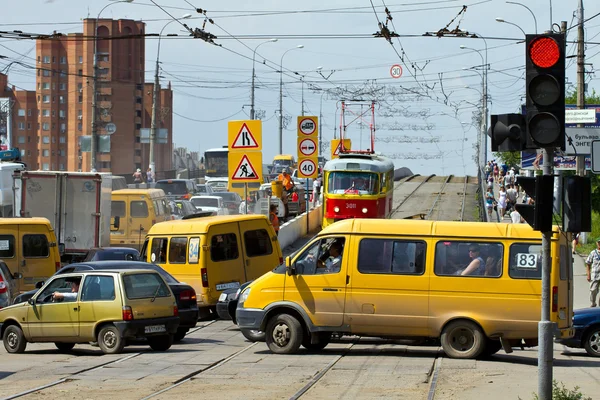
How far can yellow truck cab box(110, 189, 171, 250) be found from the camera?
34.0 metres

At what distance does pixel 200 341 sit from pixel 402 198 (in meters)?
48.3

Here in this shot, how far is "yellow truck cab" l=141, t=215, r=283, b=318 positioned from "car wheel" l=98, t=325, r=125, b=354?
504 cm

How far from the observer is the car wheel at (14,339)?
709 inches

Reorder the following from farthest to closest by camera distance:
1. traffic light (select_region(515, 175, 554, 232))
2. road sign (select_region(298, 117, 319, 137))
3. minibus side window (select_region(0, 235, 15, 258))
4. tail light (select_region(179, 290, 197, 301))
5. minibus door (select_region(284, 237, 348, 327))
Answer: road sign (select_region(298, 117, 319, 137))
minibus side window (select_region(0, 235, 15, 258))
tail light (select_region(179, 290, 197, 301))
minibus door (select_region(284, 237, 348, 327))
traffic light (select_region(515, 175, 554, 232))

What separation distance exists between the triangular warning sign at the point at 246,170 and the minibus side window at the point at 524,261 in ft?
32.3

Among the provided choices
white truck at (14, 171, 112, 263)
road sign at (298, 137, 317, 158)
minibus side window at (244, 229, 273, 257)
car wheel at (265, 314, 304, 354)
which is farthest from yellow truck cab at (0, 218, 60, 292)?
road sign at (298, 137, 317, 158)

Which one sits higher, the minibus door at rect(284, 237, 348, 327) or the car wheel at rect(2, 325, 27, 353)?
the minibus door at rect(284, 237, 348, 327)

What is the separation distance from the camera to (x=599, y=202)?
1503 inches

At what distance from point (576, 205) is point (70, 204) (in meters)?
21.5

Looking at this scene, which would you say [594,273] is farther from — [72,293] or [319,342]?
[72,293]

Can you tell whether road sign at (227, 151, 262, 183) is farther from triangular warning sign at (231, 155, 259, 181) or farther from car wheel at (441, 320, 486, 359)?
car wheel at (441, 320, 486, 359)

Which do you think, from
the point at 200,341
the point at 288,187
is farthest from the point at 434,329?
the point at 288,187

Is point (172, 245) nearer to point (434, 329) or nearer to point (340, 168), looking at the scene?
point (434, 329)

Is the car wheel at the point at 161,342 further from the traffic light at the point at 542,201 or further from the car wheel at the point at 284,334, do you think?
the traffic light at the point at 542,201
